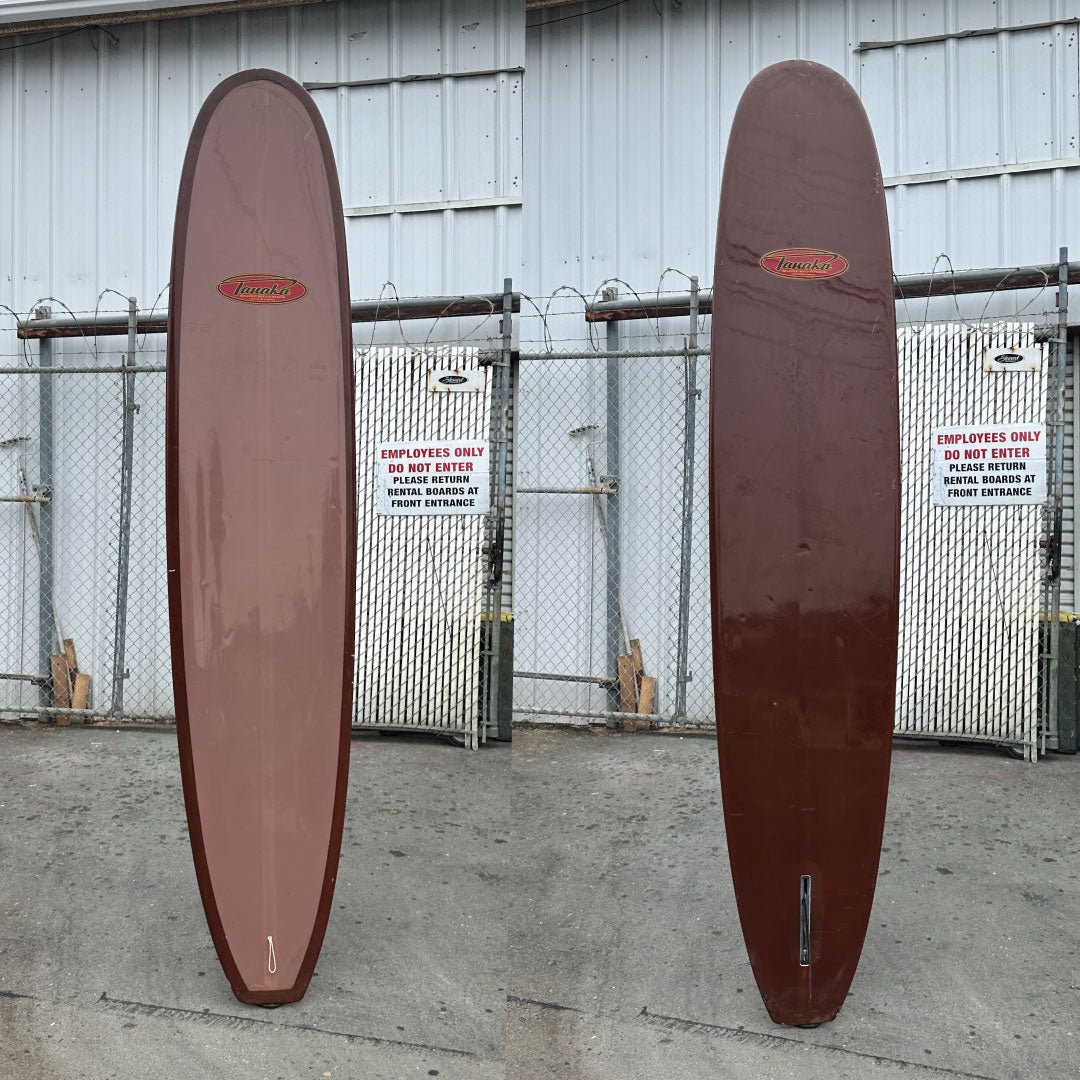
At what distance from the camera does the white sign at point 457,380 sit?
3.38 m

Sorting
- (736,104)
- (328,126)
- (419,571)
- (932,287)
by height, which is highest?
(736,104)

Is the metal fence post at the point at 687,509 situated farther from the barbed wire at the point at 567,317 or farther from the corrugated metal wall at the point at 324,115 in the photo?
the corrugated metal wall at the point at 324,115

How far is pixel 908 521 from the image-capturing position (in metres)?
3.43

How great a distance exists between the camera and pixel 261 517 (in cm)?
163

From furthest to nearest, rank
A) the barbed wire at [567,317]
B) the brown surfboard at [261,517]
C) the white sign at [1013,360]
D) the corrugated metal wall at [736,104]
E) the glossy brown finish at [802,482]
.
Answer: the white sign at [1013,360] → the barbed wire at [567,317] → the corrugated metal wall at [736,104] → the brown surfboard at [261,517] → the glossy brown finish at [802,482]

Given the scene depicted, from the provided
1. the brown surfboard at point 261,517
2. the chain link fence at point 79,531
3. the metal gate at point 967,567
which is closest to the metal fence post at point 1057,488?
the metal gate at point 967,567

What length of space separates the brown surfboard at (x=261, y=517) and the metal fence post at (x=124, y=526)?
5.66 ft

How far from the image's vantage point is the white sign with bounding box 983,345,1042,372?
3.32 m

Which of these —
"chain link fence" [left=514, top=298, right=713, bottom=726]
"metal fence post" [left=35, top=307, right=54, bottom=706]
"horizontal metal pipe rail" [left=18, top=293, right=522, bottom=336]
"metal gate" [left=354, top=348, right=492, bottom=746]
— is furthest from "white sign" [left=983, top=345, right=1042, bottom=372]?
"metal fence post" [left=35, top=307, right=54, bottom=706]

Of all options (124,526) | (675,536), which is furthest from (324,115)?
(675,536)

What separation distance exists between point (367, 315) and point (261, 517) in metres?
1.75

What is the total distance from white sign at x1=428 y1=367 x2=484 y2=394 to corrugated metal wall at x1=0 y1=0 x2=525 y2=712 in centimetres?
12

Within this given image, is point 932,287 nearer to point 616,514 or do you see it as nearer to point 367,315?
point 616,514

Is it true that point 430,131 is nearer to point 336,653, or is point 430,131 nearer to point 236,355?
point 236,355
